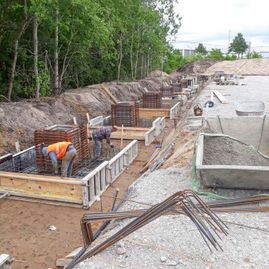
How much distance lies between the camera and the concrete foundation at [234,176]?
4.90 meters

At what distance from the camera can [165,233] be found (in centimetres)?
431

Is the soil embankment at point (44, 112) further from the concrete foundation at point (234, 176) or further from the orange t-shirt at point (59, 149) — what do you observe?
the concrete foundation at point (234, 176)

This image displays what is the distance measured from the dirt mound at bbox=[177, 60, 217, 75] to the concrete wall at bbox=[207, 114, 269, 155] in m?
50.0

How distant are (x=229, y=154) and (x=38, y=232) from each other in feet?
13.6

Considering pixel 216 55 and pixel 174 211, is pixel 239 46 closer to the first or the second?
pixel 216 55

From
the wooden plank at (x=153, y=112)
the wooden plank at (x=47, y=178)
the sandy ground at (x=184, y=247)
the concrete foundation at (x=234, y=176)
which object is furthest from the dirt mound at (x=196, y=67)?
the sandy ground at (x=184, y=247)

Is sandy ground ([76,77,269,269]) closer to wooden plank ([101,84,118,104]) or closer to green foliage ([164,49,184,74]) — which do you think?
wooden plank ([101,84,118,104])

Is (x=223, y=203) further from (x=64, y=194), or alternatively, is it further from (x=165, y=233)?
(x=64, y=194)

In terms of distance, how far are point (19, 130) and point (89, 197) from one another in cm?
496

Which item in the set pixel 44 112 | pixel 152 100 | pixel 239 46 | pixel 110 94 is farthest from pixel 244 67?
pixel 44 112

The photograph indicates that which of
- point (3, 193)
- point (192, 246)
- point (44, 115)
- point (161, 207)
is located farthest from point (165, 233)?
point (44, 115)

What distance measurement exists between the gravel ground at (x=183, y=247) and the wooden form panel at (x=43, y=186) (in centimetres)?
286

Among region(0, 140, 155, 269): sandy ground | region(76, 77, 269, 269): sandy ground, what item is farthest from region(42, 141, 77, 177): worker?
region(76, 77, 269, 269): sandy ground

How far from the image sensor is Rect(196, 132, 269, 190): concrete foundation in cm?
490
